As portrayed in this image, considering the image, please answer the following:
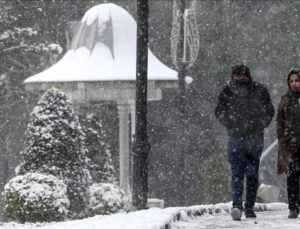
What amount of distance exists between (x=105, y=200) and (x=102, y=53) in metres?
6.54

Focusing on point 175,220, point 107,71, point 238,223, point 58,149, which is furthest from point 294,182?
point 107,71

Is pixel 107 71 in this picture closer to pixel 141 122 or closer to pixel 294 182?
pixel 141 122

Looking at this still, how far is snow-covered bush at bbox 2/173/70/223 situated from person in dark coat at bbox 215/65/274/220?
4617 millimetres

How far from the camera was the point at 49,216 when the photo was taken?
12797 mm

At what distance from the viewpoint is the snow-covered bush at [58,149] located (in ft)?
44.1

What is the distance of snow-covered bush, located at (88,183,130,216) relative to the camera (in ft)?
48.2

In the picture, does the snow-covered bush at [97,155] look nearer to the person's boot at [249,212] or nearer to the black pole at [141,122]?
the black pole at [141,122]

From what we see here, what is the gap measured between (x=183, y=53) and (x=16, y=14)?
10.5m

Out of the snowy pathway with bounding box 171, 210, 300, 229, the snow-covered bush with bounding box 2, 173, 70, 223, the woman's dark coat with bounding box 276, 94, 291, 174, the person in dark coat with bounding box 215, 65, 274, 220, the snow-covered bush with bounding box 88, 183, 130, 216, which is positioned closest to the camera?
the snowy pathway with bounding box 171, 210, 300, 229

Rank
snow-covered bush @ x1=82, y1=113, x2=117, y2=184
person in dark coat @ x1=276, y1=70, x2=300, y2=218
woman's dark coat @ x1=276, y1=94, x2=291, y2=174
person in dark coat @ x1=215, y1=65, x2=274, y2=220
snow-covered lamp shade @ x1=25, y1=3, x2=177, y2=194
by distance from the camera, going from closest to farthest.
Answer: person in dark coat @ x1=215, y1=65, x2=274, y2=220, person in dark coat @ x1=276, y1=70, x2=300, y2=218, woman's dark coat @ x1=276, y1=94, x2=291, y2=174, snow-covered bush @ x1=82, y1=113, x2=117, y2=184, snow-covered lamp shade @ x1=25, y1=3, x2=177, y2=194

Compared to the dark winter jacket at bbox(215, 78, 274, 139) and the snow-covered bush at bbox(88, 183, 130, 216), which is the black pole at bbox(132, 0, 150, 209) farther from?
the snow-covered bush at bbox(88, 183, 130, 216)

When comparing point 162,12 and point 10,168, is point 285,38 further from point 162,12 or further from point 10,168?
point 10,168

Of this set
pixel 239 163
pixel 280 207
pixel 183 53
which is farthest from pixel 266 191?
pixel 239 163

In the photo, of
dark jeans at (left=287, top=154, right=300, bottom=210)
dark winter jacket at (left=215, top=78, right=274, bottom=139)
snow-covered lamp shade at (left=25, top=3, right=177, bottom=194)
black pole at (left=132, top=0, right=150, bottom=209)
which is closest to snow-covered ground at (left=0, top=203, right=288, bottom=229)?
dark jeans at (left=287, top=154, right=300, bottom=210)
